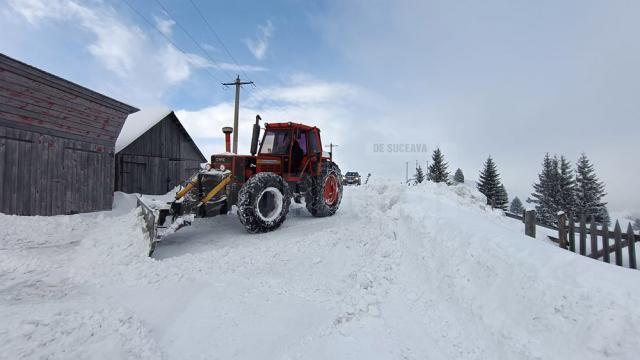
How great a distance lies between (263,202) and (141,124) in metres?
13.2

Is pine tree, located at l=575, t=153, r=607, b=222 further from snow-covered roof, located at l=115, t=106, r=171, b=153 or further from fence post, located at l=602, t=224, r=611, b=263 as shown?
snow-covered roof, located at l=115, t=106, r=171, b=153

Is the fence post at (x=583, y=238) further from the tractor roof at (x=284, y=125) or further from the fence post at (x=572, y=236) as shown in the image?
the tractor roof at (x=284, y=125)

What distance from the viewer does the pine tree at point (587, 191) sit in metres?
29.1

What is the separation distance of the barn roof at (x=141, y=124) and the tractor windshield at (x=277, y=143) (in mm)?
10514

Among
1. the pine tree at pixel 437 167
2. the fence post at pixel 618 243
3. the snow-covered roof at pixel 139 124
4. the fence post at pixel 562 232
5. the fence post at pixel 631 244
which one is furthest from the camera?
the pine tree at pixel 437 167

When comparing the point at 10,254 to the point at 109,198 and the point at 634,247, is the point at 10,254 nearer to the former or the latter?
the point at 109,198

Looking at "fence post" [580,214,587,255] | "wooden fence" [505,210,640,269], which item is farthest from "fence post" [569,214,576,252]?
"fence post" [580,214,587,255]

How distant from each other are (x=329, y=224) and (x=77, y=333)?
5.13m

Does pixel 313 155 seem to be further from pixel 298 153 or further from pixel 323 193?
pixel 323 193

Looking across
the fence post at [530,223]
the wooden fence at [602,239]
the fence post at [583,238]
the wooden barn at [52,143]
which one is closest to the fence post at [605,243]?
the wooden fence at [602,239]

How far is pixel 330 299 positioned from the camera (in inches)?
145

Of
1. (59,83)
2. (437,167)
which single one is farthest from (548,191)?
(59,83)

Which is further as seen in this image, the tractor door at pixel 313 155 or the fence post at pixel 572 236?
the fence post at pixel 572 236

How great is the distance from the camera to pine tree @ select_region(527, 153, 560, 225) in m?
30.9
